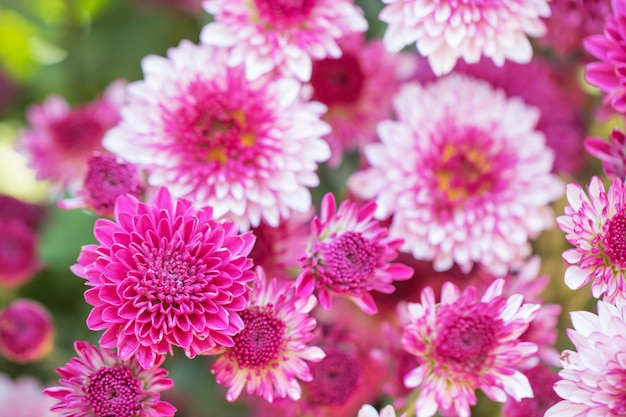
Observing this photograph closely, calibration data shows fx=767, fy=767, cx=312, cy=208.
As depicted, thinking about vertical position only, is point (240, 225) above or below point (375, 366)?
above

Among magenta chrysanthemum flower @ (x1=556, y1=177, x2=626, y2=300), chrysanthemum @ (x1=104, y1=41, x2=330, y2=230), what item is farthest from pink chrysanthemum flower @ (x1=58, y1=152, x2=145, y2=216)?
magenta chrysanthemum flower @ (x1=556, y1=177, x2=626, y2=300)

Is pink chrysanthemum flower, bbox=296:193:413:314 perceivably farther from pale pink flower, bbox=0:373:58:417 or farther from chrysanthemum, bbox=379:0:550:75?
pale pink flower, bbox=0:373:58:417

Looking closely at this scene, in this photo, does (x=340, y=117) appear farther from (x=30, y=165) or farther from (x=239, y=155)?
(x=30, y=165)

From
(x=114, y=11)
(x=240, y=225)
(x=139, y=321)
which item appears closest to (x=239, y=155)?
(x=240, y=225)

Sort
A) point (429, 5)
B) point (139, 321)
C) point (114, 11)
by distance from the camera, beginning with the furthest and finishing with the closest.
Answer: point (114, 11) < point (429, 5) < point (139, 321)

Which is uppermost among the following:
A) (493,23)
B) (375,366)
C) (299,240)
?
(493,23)

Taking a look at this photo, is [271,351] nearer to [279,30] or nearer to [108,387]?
[108,387]

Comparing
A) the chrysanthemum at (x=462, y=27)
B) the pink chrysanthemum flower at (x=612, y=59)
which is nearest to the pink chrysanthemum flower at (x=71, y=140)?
the chrysanthemum at (x=462, y=27)

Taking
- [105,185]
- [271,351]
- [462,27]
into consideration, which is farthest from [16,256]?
[462,27]
